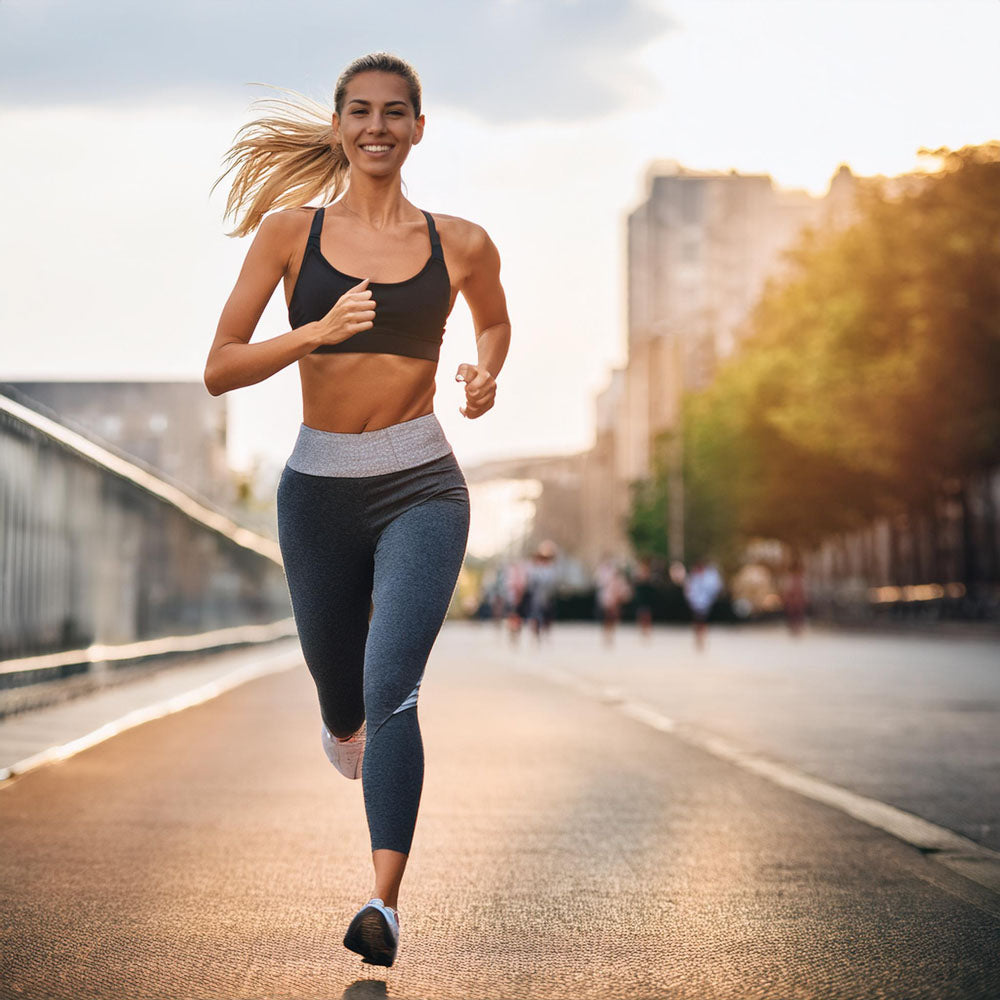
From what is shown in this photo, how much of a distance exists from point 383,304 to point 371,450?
34 centimetres

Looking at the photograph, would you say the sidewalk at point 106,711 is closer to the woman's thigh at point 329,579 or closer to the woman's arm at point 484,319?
the woman's thigh at point 329,579

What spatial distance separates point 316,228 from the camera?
177 inches

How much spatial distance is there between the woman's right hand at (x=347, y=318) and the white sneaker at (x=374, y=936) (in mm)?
1246

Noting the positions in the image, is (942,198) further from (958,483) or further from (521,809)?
(521,809)

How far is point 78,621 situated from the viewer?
1348 cm

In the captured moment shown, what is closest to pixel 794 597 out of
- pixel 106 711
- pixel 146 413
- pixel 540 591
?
pixel 540 591

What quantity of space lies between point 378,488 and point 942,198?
33570mm

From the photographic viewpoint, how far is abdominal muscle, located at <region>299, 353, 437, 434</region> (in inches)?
175

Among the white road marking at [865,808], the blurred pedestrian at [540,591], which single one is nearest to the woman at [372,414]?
the white road marking at [865,808]

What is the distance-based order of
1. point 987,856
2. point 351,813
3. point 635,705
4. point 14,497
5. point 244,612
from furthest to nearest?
point 244,612, point 635,705, point 14,497, point 351,813, point 987,856

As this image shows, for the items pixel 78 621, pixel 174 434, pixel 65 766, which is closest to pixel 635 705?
pixel 78 621

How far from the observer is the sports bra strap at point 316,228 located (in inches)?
176

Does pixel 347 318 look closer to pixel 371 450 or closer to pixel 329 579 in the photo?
pixel 371 450

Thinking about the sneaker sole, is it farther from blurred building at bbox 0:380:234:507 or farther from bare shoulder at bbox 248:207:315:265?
blurred building at bbox 0:380:234:507
